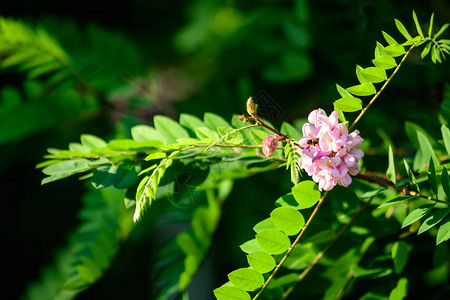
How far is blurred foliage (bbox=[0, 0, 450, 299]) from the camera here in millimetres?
816

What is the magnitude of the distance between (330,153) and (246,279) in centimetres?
21

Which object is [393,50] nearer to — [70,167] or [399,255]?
[399,255]

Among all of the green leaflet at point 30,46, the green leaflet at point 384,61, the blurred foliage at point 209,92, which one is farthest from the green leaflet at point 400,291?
the green leaflet at point 30,46

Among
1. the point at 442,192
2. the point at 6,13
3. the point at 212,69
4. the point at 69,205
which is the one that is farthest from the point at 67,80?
→ the point at 442,192

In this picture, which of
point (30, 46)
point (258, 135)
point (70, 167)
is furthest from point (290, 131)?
point (30, 46)

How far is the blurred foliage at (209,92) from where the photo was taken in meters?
0.82

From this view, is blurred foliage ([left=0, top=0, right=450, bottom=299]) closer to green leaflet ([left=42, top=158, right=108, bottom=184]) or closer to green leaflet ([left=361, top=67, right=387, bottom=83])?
green leaflet ([left=361, top=67, right=387, bottom=83])

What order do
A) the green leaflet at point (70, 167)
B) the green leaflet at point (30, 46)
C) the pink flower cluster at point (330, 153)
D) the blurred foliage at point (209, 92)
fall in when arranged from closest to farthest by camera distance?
the pink flower cluster at point (330, 153), the green leaflet at point (70, 167), the blurred foliage at point (209, 92), the green leaflet at point (30, 46)

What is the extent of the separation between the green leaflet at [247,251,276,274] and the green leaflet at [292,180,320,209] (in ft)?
0.27

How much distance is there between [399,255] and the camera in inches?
23.7

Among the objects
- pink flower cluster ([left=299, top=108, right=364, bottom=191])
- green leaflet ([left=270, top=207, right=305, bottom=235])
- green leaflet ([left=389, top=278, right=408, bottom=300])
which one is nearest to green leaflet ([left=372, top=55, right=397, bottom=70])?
pink flower cluster ([left=299, top=108, right=364, bottom=191])

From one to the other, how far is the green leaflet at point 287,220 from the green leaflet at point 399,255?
0.57 feet

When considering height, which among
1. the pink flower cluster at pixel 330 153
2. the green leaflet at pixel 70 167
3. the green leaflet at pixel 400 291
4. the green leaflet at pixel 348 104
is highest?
the green leaflet at pixel 70 167

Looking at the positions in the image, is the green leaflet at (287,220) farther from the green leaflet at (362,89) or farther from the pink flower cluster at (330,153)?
the green leaflet at (362,89)
